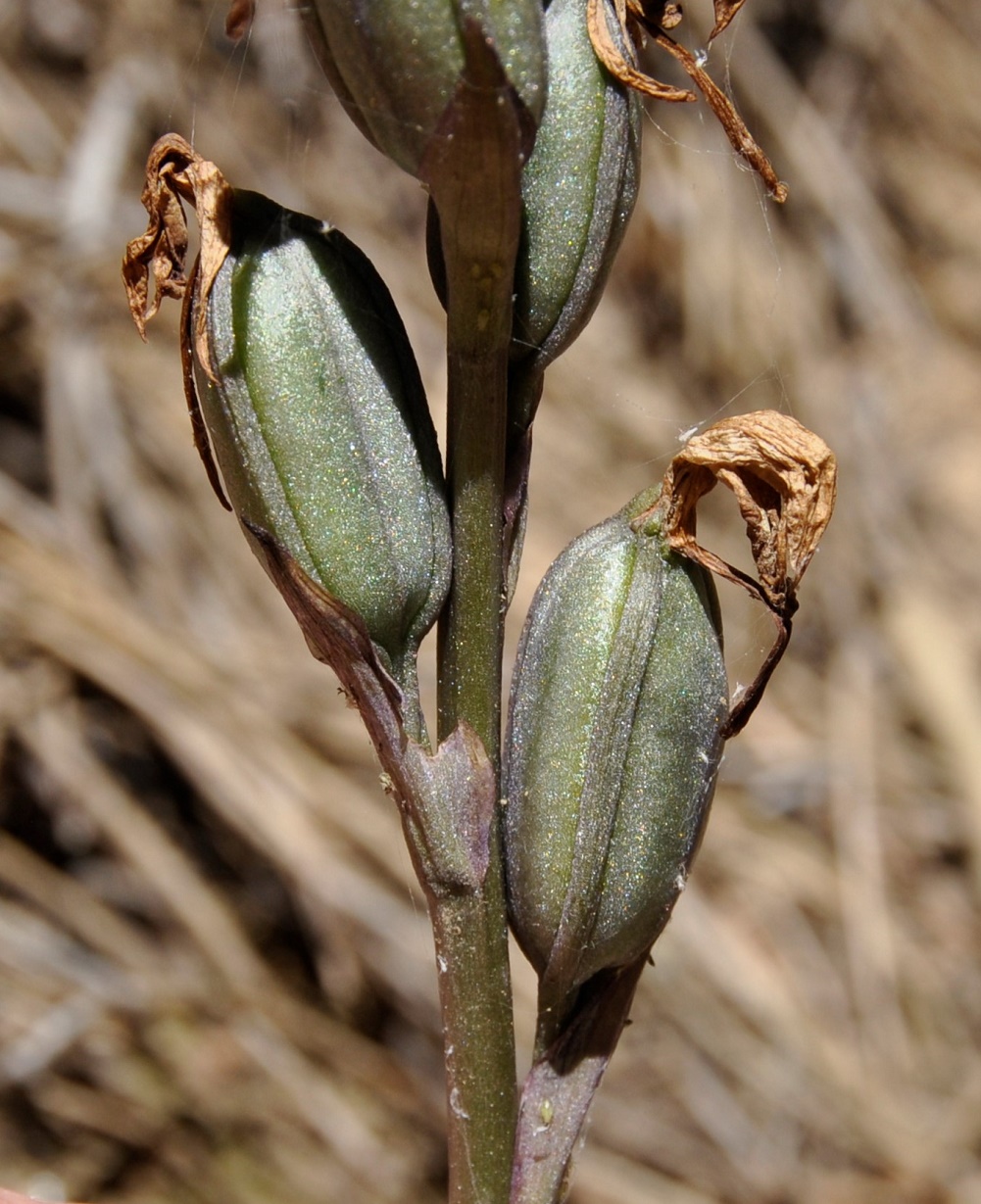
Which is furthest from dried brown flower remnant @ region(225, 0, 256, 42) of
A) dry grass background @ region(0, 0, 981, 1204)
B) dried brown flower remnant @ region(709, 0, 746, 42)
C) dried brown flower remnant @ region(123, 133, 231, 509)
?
dry grass background @ region(0, 0, 981, 1204)

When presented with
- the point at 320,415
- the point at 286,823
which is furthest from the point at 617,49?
the point at 286,823

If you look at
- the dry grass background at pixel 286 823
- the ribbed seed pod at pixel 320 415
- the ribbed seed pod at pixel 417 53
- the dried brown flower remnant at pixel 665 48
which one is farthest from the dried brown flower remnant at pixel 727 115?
the dry grass background at pixel 286 823

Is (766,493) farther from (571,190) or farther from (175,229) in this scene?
(175,229)

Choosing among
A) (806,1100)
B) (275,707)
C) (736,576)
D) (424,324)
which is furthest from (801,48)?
(736,576)

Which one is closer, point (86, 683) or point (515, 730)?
point (515, 730)

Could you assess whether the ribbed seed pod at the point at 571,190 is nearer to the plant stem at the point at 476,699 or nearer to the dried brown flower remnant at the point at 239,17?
the plant stem at the point at 476,699

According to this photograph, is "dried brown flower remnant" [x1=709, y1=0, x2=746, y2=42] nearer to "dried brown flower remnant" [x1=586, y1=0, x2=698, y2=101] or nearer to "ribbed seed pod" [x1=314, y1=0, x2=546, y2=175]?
"dried brown flower remnant" [x1=586, y1=0, x2=698, y2=101]

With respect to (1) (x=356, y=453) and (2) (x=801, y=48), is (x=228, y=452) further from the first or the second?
(2) (x=801, y=48)
